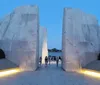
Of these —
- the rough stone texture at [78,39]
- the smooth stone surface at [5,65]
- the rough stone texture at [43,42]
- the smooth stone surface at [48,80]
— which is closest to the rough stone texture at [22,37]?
the smooth stone surface at [5,65]

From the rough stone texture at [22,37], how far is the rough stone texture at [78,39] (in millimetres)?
2766

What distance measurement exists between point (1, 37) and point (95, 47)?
8.50 metres

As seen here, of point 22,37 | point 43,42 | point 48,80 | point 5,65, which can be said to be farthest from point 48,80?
point 43,42

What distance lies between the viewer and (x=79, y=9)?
79.9 ft

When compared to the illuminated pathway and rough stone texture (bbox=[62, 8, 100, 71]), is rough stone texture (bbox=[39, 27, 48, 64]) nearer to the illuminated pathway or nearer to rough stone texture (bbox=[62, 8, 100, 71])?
rough stone texture (bbox=[62, 8, 100, 71])

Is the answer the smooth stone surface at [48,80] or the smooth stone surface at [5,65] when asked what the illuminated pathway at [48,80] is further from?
the smooth stone surface at [5,65]

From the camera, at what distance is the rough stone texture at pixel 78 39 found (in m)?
23.0

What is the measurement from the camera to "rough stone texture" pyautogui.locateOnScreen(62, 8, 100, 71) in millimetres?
23000

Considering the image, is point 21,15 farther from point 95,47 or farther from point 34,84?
point 34,84

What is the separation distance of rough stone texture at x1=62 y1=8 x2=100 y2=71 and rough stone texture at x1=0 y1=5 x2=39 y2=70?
2.77m

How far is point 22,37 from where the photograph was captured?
23203 mm

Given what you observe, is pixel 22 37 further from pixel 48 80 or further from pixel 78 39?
pixel 48 80

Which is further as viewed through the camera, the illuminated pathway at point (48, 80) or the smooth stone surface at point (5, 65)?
the smooth stone surface at point (5, 65)

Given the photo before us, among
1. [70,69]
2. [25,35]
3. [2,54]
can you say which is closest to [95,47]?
[70,69]
